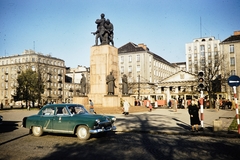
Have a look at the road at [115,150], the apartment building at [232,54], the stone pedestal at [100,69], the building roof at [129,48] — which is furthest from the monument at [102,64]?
the building roof at [129,48]

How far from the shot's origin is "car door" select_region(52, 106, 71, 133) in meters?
9.53

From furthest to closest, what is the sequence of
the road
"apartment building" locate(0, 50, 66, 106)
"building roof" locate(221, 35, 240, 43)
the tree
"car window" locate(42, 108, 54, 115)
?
1. "apartment building" locate(0, 50, 66, 106)
2. "building roof" locate(221, 35, 240, 43)
3. the tree
4. "car window" locate(42, 108, 54, 115)
5. the road

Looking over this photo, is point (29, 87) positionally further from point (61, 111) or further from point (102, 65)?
point (61, 111)

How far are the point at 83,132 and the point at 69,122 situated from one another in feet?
2.43

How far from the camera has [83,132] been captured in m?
9.34

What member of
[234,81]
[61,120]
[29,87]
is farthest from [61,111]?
[29,87]

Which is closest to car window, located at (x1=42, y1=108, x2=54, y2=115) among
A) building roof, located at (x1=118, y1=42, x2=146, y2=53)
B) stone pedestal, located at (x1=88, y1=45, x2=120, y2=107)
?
stone pedestal, located at (x1=88, y1=45, x2=120, y2=107)

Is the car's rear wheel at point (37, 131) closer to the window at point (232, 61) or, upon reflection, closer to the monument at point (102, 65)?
the monument at point (102, 65)

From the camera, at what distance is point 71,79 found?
10056 centimetres

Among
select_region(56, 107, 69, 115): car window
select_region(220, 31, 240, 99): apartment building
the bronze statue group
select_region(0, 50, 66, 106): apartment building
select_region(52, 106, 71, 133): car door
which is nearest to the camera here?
select_region(52, 106, 71, 133): car door

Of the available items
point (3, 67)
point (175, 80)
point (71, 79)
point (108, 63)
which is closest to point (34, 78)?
point (108, 63)

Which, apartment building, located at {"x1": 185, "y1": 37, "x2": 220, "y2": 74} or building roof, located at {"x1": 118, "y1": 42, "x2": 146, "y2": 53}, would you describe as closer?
building roof, located at {"x1": 118, "y1": 42, "x2": 146, "y2": 53}

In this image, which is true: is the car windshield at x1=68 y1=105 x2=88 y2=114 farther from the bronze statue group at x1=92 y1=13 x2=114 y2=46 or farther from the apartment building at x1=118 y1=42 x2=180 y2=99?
the apartment building at x1=118 y1=42 x2=180 y2=99

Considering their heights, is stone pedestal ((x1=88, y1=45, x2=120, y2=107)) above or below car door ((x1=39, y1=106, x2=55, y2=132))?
above
